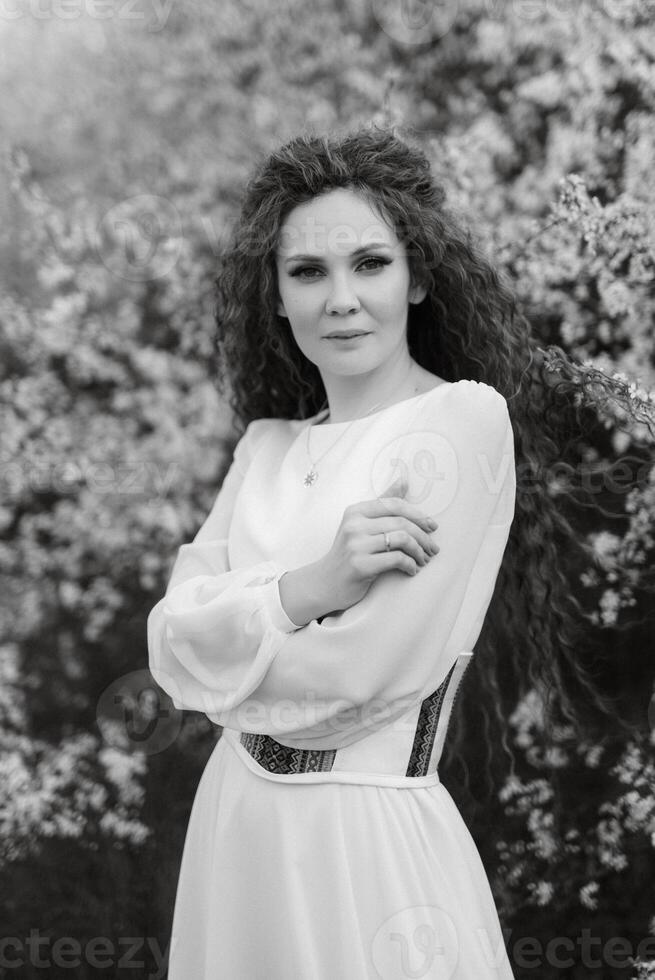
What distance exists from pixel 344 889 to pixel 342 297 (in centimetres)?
73

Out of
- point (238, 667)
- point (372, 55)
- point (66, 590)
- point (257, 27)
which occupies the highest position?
point (257, 27)

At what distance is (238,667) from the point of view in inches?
46.6

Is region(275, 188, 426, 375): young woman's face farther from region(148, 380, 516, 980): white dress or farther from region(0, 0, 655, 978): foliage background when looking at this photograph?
Answer: region(0, 0, 655, 978): foliage background

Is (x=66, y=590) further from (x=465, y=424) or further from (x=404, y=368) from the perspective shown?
(x=465, y=424)

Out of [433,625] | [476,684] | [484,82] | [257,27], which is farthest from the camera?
[257,27]

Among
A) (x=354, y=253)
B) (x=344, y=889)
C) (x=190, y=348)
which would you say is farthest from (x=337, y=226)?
(x=190, y=348)

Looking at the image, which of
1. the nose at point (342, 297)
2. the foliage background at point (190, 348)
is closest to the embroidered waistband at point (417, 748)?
the nose at point (342, 297)

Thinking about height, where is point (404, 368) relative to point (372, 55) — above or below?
below

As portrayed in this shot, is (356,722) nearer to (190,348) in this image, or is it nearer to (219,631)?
(219,631)

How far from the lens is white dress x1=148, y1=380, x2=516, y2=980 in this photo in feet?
3.71

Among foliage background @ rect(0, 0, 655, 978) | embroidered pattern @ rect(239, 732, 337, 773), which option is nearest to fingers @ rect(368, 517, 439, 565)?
embroidered pattern @ rect(239, 732, 337, 773)

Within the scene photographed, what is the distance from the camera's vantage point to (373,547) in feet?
3.64

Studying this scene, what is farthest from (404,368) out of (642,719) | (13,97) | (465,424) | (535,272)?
(13,97)

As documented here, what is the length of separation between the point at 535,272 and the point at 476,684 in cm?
84
